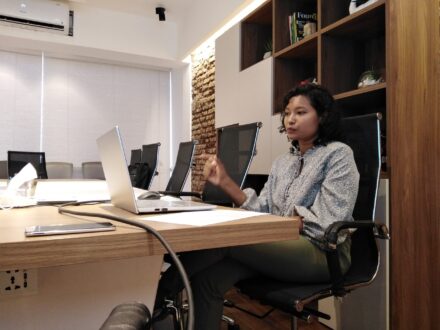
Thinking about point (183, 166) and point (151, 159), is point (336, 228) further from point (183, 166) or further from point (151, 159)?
point (151, 159)

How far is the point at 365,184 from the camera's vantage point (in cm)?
145

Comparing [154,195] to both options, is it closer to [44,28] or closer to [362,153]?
[362,153]

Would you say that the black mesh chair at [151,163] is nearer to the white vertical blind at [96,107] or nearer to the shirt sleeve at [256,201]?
the white vertical blind at [96,107]

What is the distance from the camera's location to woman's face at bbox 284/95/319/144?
1498mm

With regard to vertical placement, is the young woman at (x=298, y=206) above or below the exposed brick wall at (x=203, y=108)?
below

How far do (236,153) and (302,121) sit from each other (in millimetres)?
712

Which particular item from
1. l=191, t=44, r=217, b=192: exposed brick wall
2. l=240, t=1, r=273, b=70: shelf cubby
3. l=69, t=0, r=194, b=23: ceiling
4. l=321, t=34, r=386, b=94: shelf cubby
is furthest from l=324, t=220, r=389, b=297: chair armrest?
l=69, t=0, r=194, b=23: ceiling

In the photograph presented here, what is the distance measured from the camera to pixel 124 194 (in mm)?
870

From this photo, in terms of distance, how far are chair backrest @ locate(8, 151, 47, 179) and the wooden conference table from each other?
365cm

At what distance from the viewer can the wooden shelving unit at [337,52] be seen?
200 centimetres

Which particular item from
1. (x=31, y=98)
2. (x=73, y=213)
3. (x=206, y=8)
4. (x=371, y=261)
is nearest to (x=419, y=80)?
(x=371, y=261)

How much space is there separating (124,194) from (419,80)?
1.53m

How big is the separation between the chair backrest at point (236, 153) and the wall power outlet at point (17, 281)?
1219mm

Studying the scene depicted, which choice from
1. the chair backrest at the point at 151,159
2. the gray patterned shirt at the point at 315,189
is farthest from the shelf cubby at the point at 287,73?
the chair backrest at the point at 151,159
